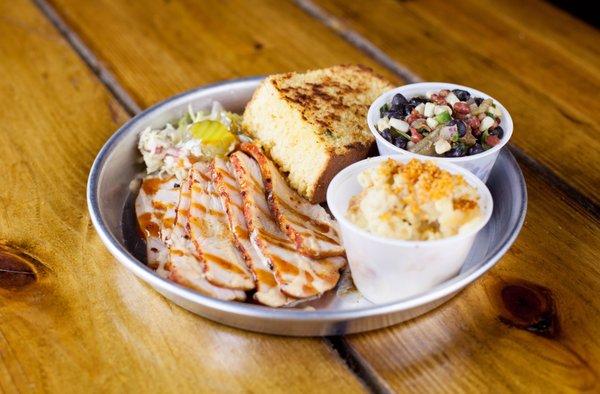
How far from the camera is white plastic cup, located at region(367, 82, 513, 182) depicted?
220 cm

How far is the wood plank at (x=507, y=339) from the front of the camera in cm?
179

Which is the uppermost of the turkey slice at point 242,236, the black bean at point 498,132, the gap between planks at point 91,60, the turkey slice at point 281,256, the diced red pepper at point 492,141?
the black bean at point 498,132

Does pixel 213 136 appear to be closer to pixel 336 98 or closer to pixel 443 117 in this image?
pixel 336 98

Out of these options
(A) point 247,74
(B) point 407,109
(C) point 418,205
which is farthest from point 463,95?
(A) point 247,74

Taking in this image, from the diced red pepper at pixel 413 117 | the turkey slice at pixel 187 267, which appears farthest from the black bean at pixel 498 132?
the turkey slice at pixel 187 267

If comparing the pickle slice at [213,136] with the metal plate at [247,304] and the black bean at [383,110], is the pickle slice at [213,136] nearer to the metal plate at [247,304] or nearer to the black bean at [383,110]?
the metal plate at [247,304]

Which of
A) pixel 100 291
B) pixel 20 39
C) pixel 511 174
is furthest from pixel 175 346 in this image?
pixel 20 39

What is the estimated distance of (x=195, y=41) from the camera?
11.7 feet

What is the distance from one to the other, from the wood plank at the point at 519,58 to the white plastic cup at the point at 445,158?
1.48 ft

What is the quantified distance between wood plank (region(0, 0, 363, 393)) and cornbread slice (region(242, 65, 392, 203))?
71cm

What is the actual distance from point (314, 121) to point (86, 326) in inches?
42.4

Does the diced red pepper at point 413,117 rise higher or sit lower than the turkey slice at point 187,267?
higher

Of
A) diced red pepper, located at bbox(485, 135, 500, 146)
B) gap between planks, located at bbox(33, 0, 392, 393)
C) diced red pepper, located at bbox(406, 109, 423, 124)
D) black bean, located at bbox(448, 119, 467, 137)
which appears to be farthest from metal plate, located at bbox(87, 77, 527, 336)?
diced red pepper, located at bbox(406, 109, 423, 124)

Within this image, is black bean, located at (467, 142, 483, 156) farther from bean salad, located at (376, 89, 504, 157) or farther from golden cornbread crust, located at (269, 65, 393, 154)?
golden cornbread crust, located at (269, 65, 393, 154)
